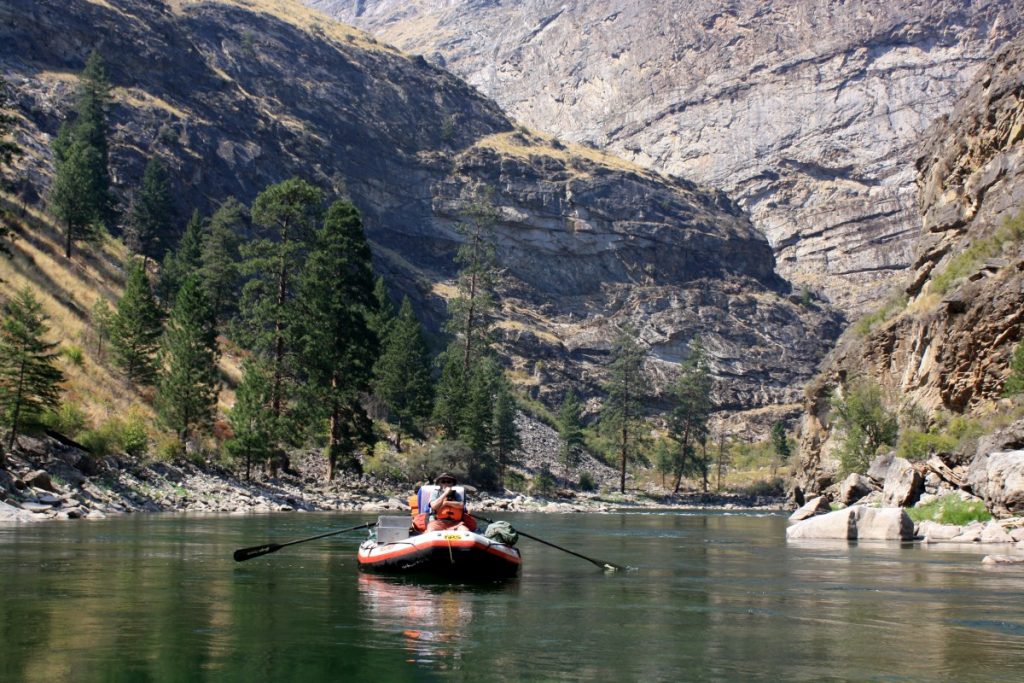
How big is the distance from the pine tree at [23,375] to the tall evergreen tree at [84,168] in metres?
34.9

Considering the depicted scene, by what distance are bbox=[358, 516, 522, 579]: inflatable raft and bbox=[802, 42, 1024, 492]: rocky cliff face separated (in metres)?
30.3

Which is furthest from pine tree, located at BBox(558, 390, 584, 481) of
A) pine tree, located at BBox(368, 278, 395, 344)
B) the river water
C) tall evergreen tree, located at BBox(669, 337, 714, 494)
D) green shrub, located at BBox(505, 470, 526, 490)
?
the river water

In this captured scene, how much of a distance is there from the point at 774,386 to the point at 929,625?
147445 millimetres

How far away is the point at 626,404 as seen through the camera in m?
102

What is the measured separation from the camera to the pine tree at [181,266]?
248ft

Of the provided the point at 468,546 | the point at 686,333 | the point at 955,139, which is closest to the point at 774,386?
the point at 686,333

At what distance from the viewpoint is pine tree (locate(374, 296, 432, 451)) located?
73.9 metres

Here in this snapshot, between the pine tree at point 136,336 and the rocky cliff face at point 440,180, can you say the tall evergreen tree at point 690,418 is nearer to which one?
the rocky cliff face at point 440,180

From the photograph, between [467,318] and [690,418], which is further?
[690,418]

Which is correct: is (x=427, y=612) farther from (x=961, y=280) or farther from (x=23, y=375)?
(x=961, y=280)

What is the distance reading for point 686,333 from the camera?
158750 millimetres

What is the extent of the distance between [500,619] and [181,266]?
67653 millimetres

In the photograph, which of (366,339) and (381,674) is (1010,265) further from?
(381,674)

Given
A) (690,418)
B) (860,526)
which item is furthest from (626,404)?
(860,526)
